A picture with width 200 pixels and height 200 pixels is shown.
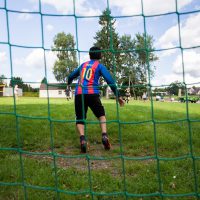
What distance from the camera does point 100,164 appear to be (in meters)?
3.36

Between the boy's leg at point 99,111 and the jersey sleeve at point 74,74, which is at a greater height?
the jersey sleeve at point 74,74

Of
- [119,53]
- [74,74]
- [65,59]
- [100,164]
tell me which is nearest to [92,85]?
[74,74]

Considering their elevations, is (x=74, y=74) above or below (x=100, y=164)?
above

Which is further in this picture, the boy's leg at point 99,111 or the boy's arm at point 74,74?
the boy's arm at point 74,74

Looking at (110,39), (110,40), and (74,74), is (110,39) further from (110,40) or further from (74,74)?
(74,74)

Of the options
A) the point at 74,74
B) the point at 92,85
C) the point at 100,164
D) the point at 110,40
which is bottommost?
the point at 100,164

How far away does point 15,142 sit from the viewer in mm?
4184

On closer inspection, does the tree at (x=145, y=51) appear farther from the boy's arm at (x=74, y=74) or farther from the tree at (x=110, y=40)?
the boy's arm at (x=74, y=74)

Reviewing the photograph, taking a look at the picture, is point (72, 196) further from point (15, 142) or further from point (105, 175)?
point (15, 142)

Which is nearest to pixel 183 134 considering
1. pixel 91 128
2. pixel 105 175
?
pixel 91 128

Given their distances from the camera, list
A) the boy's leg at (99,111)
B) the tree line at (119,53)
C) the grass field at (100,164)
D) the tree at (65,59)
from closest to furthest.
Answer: the grass field at (100,164) < the tree line at (119,53) < the tree at (65,59) < the boy's leg at (99,111)

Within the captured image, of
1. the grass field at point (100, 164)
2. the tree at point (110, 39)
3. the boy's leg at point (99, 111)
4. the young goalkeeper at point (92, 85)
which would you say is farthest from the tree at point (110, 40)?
the grass field at point (100, 164)

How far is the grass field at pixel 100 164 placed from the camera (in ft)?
8.54

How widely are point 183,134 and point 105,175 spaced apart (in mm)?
2021
